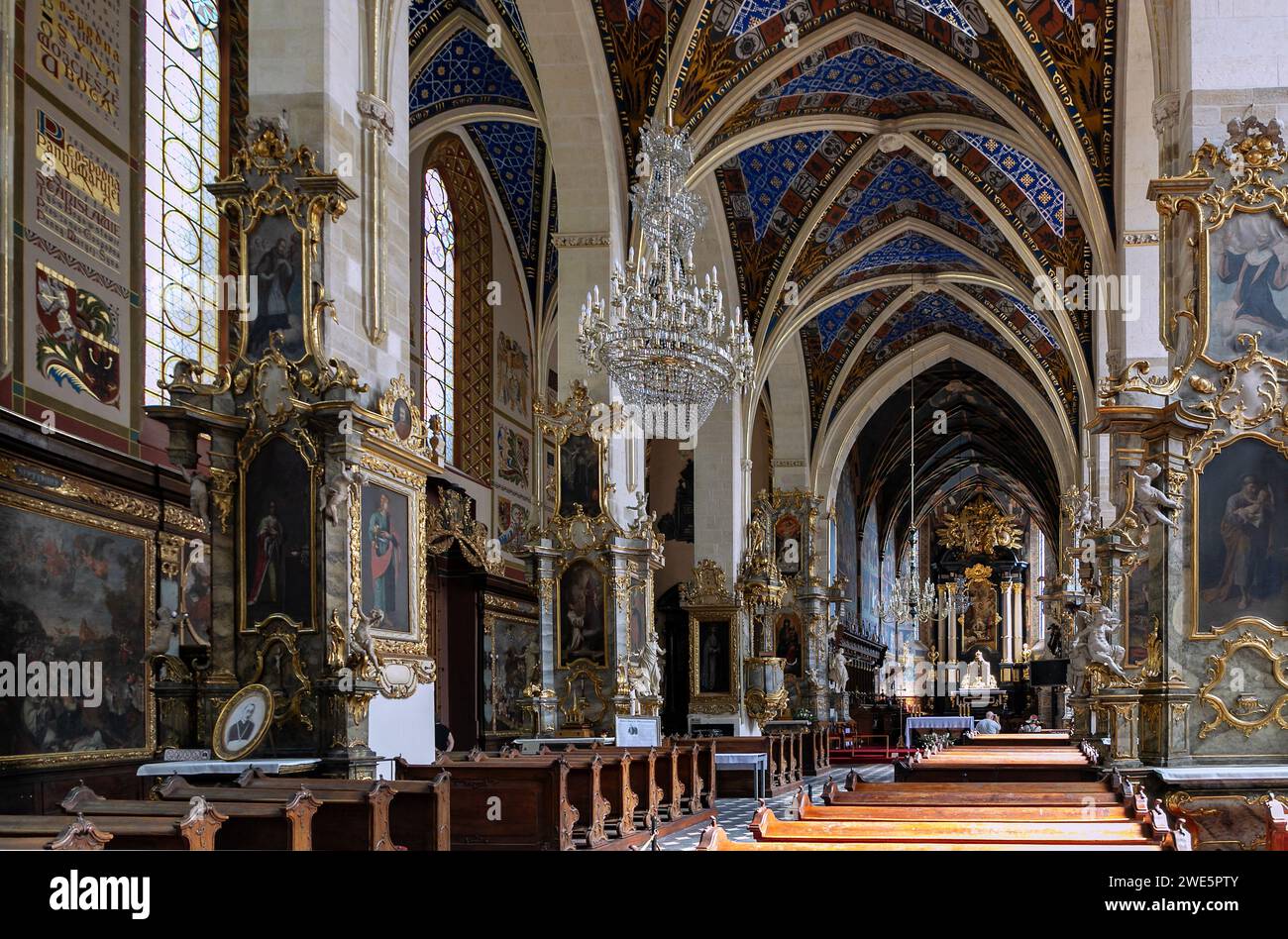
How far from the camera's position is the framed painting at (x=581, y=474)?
15938 mm

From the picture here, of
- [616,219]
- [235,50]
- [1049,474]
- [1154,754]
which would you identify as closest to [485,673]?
[616,219]

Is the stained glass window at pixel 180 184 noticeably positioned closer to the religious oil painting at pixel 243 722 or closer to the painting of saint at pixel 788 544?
the religious oil painting at pixel 243 722

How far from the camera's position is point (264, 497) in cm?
945

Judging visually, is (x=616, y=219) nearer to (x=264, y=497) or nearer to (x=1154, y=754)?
(x=264, y=497)

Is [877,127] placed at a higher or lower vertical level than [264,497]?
higher

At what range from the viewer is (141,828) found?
525 cm

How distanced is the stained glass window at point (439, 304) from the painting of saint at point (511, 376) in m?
1.14

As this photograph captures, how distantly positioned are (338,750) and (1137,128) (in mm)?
11208

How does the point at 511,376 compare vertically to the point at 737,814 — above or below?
above

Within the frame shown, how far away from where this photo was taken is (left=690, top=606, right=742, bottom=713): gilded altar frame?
21.9m

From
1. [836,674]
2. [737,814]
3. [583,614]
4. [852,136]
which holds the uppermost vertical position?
[852,136]

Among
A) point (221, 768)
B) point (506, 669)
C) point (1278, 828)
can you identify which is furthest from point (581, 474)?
point (1278, 828)

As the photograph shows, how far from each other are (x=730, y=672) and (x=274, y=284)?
13775 millimetres

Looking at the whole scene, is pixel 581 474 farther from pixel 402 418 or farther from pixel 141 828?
pixel 141 828
